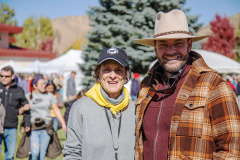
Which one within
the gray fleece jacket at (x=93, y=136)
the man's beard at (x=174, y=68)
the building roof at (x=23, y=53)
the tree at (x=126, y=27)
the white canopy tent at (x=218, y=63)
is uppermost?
the building roof at (x=23, y=53)

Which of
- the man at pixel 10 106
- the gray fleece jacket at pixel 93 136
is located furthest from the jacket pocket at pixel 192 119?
the man at pixel 10 106

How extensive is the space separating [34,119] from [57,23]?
148631mm

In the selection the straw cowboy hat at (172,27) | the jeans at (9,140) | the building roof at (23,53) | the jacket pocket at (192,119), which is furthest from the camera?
the building roof at (23,53)

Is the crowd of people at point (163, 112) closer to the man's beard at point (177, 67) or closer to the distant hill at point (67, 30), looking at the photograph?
the man's beard at point (177, 67)

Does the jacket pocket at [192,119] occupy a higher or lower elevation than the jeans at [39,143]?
higher

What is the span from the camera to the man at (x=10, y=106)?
4938mm

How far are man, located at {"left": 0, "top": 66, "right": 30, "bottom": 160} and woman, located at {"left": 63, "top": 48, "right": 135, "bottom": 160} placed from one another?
299 cm

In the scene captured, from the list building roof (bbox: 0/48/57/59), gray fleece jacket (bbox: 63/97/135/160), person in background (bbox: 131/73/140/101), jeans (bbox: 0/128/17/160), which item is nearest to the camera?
gray fleece jacket (bbox: 63/97/135/160)

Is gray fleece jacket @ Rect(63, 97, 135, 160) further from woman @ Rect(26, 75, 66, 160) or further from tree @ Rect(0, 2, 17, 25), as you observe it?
tree @ Rect(0, 2, 17, 25)

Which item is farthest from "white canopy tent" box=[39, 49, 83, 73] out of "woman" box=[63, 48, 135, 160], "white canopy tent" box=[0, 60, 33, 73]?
"woman" box=[63, 48, 135, 160]

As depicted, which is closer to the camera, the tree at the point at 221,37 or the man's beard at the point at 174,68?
the man's beard at the point at 174,68

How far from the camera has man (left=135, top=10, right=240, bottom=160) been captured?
74.1 inches

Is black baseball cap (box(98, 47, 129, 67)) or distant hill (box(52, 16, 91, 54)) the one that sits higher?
distant hill (box(52, 16, 91, 54))

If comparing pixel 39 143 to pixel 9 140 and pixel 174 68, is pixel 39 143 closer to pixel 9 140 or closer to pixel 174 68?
pixel 9 140
